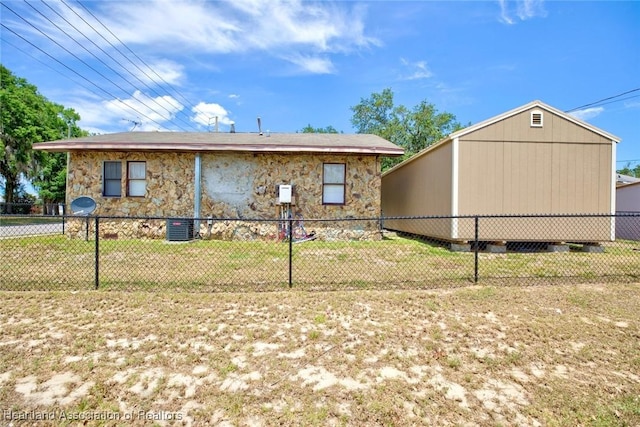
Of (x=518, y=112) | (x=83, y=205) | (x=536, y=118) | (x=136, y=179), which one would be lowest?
(x=83, y=205)

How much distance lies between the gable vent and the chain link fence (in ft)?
7.77

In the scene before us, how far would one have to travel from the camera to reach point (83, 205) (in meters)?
9.09

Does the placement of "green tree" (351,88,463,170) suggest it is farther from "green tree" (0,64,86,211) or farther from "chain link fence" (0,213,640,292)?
"green tree" (0,64,86,211)

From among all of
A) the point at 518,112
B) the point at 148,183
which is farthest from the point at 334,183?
the point at 148,183

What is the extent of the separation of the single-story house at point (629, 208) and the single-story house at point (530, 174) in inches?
199

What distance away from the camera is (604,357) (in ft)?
8.85

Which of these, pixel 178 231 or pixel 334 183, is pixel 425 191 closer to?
pixel 334 183

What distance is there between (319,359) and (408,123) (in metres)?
23.6

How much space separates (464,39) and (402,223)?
7675 millimetres

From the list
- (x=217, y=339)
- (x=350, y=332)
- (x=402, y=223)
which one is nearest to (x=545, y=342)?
(x=350, y=332)

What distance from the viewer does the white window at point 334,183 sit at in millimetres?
9562

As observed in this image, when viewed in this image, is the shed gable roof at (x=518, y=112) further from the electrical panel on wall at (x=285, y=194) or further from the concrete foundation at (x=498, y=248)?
the electrical panel on wall at (x=285, y=194)

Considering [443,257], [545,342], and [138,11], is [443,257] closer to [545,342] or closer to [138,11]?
[545,342]

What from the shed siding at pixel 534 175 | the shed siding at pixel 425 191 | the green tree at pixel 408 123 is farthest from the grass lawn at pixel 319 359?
the green tree at pixel 408 123
